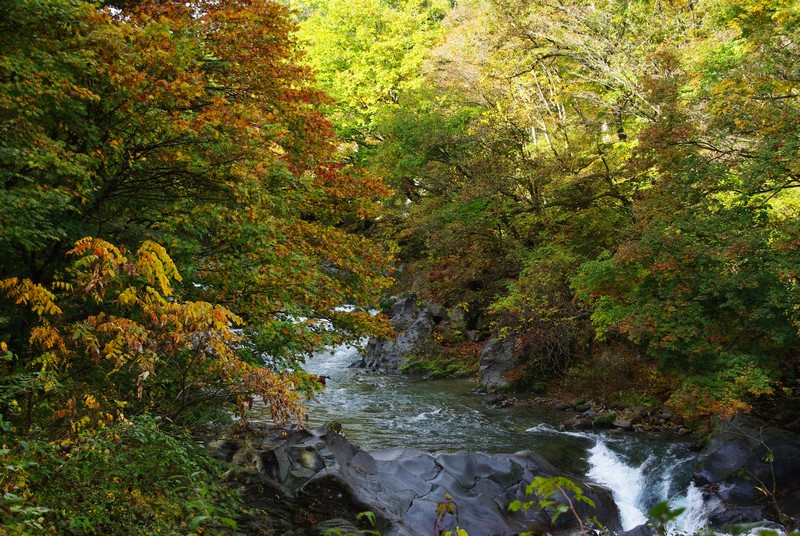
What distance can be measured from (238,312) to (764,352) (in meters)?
9.73

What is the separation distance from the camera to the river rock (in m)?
7.54

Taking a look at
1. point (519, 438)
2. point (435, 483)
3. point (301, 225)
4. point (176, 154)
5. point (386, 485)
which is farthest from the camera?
point (519, 438)

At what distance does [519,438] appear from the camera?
1280 cm

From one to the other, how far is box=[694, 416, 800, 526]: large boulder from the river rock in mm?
1755

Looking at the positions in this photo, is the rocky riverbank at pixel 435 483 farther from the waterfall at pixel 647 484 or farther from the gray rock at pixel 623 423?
the gray rock at pixel 623 423

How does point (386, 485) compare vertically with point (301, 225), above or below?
below

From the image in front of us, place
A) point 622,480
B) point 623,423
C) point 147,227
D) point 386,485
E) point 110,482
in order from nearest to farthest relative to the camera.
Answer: point 110,482, point 147,227, point 386,485, point 622,480, point 623,423

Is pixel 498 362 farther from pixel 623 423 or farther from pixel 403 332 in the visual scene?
pixel 403 332

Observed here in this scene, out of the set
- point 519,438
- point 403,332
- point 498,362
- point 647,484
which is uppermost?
point 403,332

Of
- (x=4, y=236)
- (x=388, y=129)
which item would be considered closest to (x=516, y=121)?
(x=388, y=129)

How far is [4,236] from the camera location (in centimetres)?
528

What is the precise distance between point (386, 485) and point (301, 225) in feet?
15.4

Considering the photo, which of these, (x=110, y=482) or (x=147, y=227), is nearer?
Answer: (x=110, y=482)

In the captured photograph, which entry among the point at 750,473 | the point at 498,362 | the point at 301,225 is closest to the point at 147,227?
the point at 301,225
